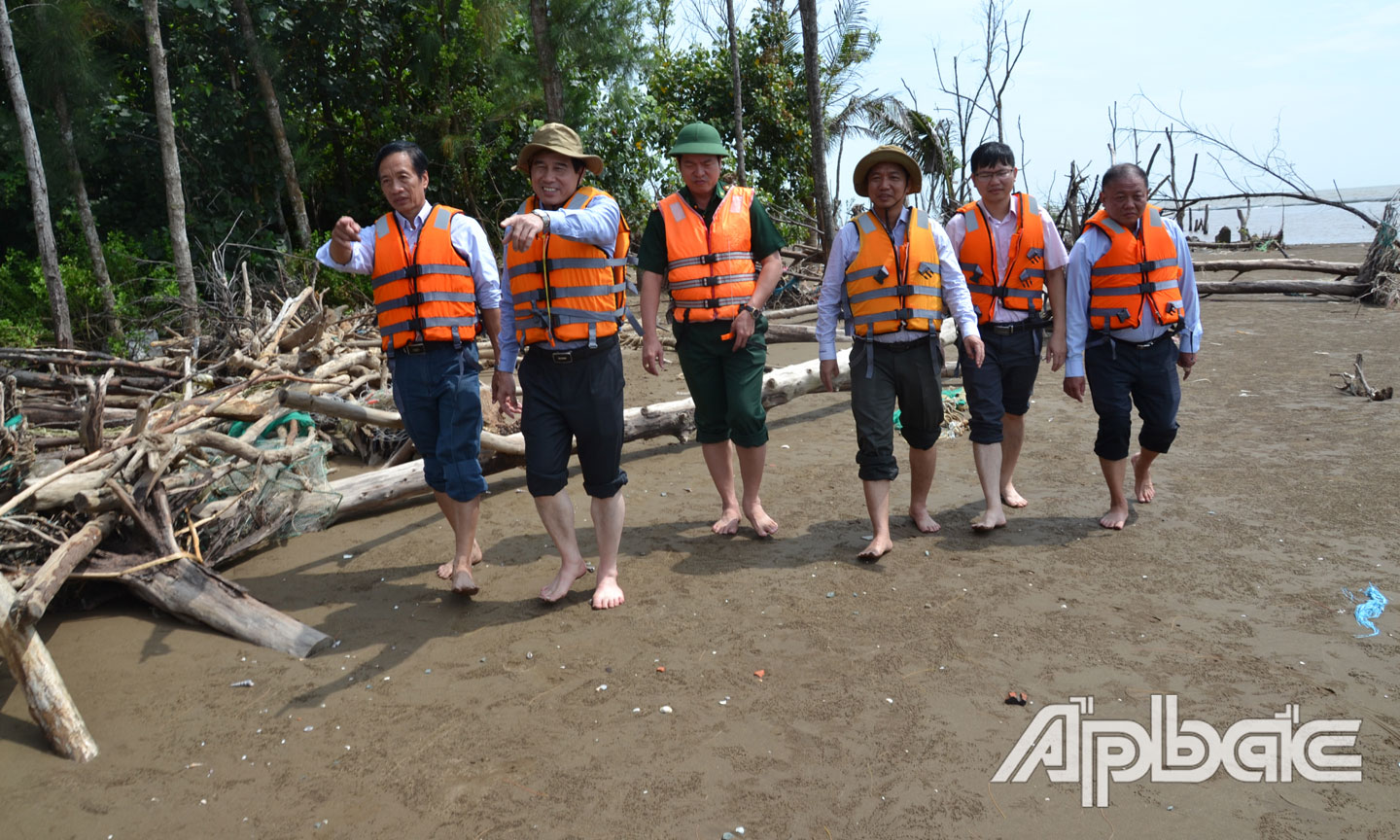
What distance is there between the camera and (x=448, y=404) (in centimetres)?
429

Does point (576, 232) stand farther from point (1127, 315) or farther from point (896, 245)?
point (1127, 315)

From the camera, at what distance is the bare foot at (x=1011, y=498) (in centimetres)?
548

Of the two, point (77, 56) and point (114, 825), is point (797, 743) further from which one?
point (77, 56)

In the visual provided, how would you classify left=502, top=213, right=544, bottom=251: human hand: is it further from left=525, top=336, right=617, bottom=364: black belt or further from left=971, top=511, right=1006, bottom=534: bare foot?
left=971, top=511, right=1006, bottom=534: bare foot

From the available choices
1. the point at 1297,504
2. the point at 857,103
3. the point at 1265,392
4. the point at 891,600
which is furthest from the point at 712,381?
the point at 857,103

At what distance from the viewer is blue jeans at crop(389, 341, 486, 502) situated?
425 cm

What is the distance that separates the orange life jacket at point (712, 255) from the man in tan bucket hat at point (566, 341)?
1.38 feet

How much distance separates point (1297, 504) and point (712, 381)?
133 inches

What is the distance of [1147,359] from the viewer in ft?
16.2

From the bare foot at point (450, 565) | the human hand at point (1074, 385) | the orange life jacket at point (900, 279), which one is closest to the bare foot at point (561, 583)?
the bare foot at point (450, 565)

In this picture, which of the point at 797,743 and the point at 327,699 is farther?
the point at 327,699

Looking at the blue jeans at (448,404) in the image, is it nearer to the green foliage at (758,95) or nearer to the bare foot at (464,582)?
the bare foot at (464,582)

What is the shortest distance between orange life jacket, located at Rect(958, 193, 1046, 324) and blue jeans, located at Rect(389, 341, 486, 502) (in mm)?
2627

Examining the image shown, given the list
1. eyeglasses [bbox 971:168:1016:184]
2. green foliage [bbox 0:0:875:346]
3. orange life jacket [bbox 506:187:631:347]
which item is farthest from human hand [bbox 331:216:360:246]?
green foliage [bbox 0:0:875:346]
